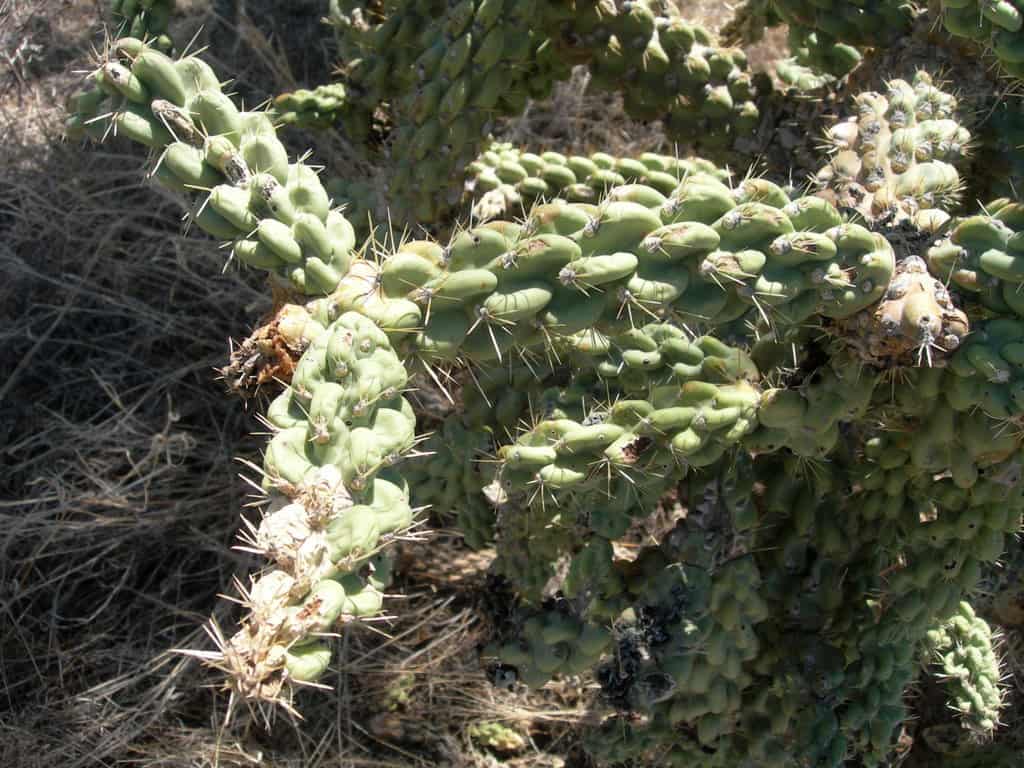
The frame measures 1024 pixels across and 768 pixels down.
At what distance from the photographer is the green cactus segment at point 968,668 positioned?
2359 millimetres

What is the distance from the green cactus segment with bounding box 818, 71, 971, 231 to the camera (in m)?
1.94

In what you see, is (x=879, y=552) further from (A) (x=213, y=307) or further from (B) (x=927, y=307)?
(A) (x=213, y=307)

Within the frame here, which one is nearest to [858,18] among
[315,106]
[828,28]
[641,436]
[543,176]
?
[828,28]

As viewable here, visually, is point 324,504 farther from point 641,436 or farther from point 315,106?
point 315,106

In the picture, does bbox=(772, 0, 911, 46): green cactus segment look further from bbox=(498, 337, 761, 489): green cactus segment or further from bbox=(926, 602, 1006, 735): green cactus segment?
bbox=(926, 602, 1006, 735): green cactus segment

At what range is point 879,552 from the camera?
226 cm

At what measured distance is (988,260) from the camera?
170 cm

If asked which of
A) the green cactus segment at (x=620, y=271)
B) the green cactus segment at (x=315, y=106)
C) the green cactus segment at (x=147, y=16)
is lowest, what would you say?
the green cactus segment at (x=315, y=106)

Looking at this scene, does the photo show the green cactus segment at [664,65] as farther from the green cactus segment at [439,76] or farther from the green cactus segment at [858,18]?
the green cactus segment at [858,18]

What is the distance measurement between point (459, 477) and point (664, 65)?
1.25 m

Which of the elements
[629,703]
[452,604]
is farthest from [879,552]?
[452,604]

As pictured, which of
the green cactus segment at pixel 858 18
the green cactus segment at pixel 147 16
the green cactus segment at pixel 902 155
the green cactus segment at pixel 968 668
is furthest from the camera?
the green cactus segment at pixel 858 18

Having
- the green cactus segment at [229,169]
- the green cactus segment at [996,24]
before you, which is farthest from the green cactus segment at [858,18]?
the green cactus segment at [229,169]

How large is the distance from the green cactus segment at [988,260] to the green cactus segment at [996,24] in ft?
0.86
